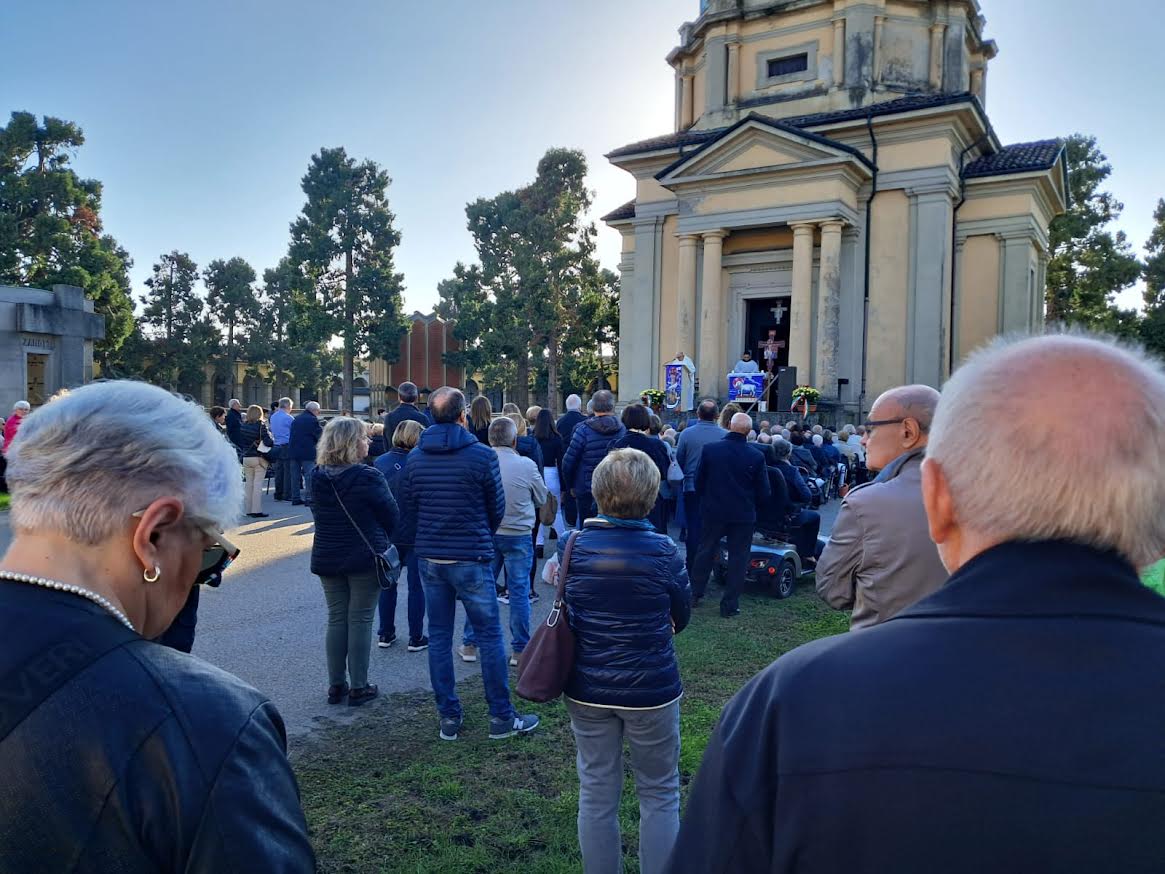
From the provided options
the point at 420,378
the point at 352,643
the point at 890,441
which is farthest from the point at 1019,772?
the point at 420,378

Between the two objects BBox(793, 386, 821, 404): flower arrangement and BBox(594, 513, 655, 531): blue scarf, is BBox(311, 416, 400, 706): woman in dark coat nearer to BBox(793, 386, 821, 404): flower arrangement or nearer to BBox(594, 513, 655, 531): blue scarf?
BBox(594, 513, 655, 531): blue scarf

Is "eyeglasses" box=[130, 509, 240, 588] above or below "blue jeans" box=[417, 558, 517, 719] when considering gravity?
above

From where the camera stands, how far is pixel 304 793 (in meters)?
4.38

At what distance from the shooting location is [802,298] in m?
23.9

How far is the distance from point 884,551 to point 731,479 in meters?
4.60

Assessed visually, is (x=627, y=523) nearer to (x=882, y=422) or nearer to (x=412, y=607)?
(x=882, y=422)

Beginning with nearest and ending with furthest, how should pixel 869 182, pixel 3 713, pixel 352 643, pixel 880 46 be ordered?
pixel 3 713
pixel 352 643
pixel 869 182
pixel 880 46

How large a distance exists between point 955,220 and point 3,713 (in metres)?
29.1

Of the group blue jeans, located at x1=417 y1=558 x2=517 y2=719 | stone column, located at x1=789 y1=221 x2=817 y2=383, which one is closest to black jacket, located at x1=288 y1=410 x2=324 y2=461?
blue jeans, located at x1=417 y1=558 x2=517 y2=719

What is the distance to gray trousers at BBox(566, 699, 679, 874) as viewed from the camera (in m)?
3.34

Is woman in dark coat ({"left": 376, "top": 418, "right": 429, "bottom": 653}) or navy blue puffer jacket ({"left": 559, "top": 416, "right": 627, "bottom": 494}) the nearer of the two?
woman in dark coat ({"left": 376, "top": 418, "right": 429, "bottom": 653})

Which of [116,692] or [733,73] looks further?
[733,73]

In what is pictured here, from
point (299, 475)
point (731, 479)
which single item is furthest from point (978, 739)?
point (299, 475)

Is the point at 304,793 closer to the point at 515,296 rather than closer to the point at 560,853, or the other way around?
the point at 560,853
